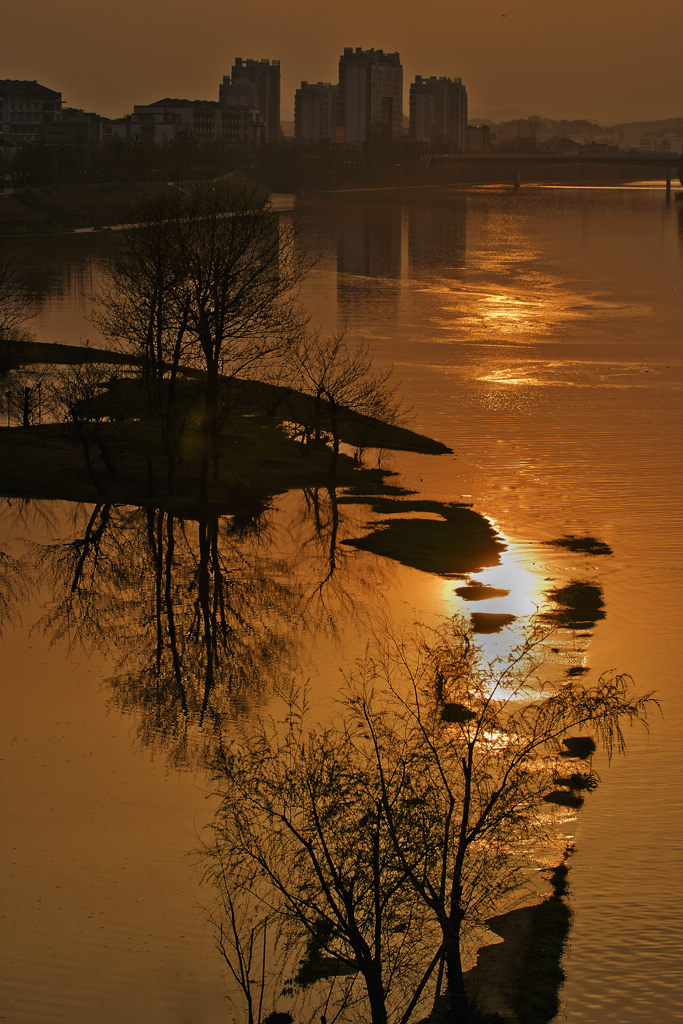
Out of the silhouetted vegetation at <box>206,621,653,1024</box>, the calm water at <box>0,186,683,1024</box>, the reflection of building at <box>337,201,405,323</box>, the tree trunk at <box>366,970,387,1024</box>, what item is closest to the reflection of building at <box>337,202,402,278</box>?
the reflection of building at <box>337,201,405,323</box>

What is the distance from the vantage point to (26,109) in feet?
525

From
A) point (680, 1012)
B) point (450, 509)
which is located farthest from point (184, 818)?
point (450, 509)

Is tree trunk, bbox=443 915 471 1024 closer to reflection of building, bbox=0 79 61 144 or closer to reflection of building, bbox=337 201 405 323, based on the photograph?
reflection of building, bbox=337 201 405 323

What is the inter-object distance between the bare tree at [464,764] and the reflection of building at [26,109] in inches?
5923

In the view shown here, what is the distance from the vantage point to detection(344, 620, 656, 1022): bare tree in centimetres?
1078

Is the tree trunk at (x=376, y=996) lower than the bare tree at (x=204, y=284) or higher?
lower

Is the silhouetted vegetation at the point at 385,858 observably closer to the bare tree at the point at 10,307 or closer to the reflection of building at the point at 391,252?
the bare tree at the point at 10,307

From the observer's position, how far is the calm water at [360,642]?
12.2 metres

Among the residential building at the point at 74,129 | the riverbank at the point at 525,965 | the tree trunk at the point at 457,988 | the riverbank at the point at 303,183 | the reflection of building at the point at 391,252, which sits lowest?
the riverbank at the point at 525,965

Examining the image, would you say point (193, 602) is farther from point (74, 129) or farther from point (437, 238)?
point (74, 129)

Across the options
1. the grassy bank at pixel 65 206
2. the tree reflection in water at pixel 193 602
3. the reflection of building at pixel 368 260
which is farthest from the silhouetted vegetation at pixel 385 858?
the grassy bank at pixel 65 206

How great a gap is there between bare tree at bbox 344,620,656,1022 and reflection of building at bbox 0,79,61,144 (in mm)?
150438

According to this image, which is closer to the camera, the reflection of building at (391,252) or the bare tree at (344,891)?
the bare tree at (344,891)

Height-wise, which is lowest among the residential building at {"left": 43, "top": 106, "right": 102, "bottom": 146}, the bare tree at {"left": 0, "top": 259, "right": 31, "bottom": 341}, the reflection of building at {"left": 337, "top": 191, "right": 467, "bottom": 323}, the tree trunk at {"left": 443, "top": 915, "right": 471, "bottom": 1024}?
the tree trunk at {"left": 443, "top": 915, "right": 471, "bottom": 1024}
